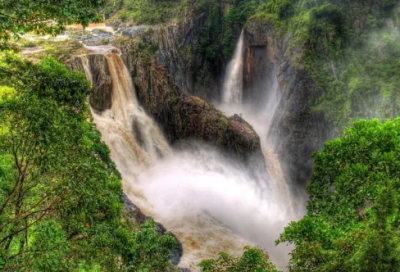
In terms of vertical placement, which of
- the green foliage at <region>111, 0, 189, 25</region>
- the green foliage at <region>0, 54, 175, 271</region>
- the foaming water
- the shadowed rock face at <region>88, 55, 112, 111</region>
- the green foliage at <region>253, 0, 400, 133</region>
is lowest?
the green foliage at <region>0, 54, 175, 271</region>

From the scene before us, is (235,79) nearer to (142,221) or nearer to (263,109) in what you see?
(263,109)

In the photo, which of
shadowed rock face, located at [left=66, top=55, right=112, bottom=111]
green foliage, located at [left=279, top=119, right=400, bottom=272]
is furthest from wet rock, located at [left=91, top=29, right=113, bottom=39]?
green foliage, located at [left=279, top=119, right=400, bottom=272]

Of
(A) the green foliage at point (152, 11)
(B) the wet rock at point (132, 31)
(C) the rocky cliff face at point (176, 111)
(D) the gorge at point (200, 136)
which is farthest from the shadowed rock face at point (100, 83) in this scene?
(A) the green foliage at point (152, 11)

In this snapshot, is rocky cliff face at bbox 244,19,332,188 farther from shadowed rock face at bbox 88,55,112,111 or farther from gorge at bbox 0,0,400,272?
shadowed rock face at bbox 88,55,112,111

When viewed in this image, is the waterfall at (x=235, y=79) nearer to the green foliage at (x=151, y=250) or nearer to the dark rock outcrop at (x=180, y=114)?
the dark rock outcrop at (x=180, y=114)

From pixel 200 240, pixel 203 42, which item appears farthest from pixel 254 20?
pixel 200 240

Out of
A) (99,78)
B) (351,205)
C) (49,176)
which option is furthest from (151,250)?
(99,78)

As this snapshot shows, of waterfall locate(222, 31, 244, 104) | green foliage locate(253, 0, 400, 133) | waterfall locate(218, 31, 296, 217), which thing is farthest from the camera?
waterfall locate(222, 31, 244, 104)
